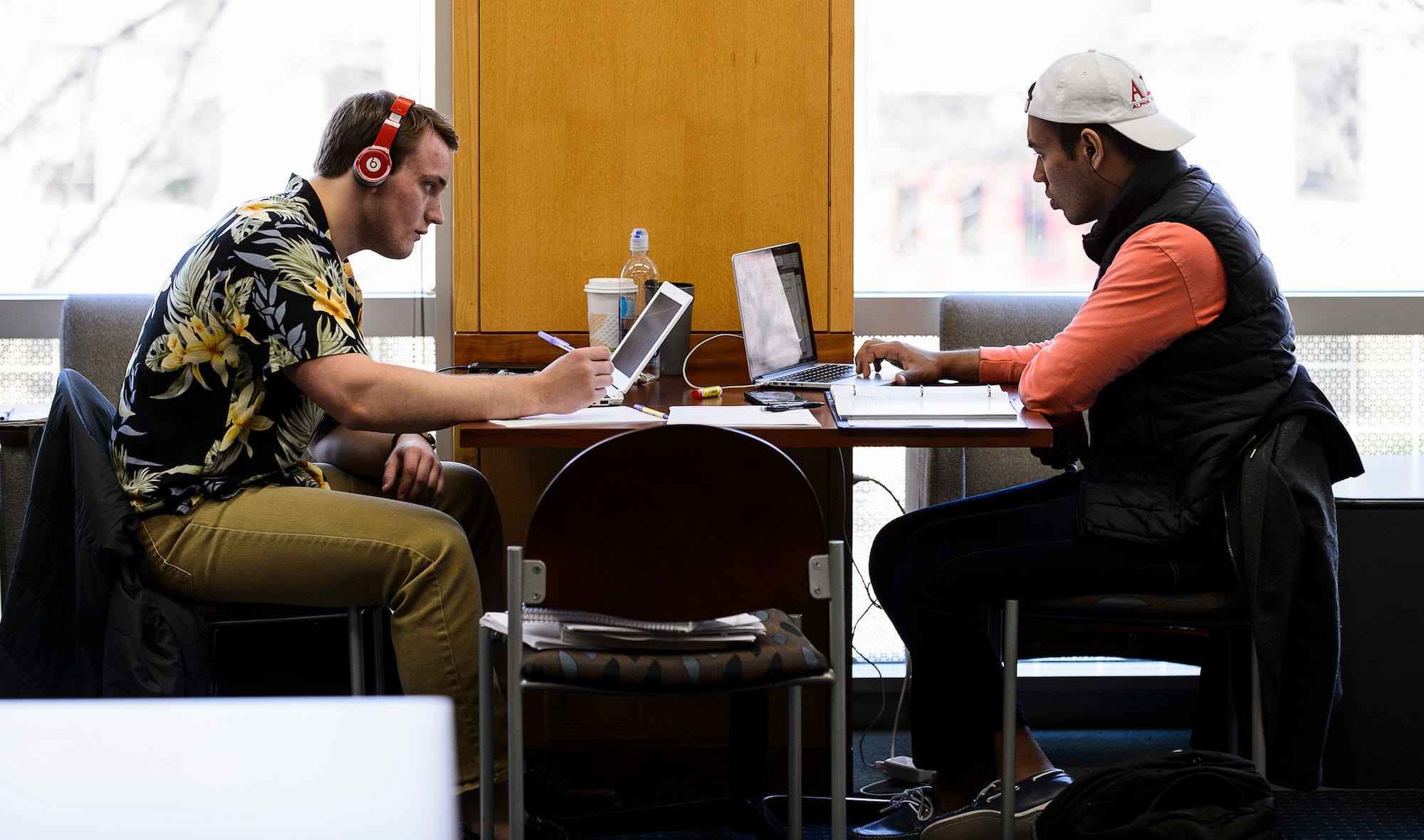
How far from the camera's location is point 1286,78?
286 cm

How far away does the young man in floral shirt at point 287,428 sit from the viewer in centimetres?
181

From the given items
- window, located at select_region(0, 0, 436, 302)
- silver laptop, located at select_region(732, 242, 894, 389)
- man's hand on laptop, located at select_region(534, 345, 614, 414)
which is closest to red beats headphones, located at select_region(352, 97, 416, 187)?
man's hand on laptop, located at select_region(534, 345, 614, 414)

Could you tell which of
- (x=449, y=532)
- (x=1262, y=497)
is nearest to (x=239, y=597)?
(x=449, y=532)

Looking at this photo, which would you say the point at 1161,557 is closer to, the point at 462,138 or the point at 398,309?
the point at 462,138

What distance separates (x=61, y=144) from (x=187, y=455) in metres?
1.36

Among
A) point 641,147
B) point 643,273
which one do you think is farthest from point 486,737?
point 641,147

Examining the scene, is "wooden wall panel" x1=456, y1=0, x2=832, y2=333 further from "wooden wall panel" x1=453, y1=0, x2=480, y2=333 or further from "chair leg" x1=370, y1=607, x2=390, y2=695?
"chair leg" x1=370, y1=607, x2=390, y2=695

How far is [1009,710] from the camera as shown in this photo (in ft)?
6.39

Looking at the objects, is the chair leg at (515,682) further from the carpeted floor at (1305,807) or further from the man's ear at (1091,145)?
the man's ear at (1091,145)

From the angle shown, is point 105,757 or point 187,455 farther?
point 187,455

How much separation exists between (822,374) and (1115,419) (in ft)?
1.94

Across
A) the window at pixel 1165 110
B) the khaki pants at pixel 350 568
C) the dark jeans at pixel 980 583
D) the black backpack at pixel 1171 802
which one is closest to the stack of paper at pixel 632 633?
the khaki pants at pixel 350 568

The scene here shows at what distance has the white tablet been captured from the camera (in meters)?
2.26

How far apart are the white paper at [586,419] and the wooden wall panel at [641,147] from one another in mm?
600
